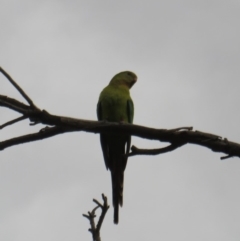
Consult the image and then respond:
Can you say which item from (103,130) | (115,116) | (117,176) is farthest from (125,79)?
(103,130)

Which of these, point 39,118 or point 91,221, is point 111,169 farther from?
point 39,118

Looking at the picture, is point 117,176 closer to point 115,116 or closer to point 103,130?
point 115,116

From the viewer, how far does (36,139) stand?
9.92 feet

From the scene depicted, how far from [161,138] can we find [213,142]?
0.34 meters

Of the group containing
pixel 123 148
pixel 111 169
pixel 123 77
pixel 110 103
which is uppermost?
pixel 123 77

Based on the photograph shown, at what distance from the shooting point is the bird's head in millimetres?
7965

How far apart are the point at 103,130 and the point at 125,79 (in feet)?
16.9

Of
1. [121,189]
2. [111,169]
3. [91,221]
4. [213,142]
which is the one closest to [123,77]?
[111,169]

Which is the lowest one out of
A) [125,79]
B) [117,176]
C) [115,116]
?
[117,176]

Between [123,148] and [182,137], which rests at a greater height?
[123,148]

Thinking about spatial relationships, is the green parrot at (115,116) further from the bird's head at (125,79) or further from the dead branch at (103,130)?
the dead branch at (103,130)

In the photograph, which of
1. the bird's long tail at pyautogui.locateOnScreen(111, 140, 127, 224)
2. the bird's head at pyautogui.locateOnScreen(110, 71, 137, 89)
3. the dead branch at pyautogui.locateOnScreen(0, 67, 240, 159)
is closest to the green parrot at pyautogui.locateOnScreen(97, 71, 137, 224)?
the bird's long tail at pyautogui.locateOnScreen(111, 140, 127, 224)

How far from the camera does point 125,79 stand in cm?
815

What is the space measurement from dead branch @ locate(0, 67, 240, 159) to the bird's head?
4.85 meters
